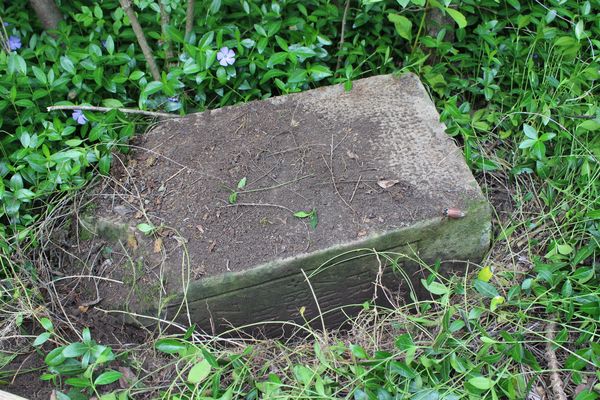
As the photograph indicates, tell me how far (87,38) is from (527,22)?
211 cm

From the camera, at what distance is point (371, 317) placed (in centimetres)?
254

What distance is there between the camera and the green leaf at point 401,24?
2.99 metres

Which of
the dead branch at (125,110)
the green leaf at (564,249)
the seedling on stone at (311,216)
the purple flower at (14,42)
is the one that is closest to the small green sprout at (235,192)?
the seedling on stone at (311,216)

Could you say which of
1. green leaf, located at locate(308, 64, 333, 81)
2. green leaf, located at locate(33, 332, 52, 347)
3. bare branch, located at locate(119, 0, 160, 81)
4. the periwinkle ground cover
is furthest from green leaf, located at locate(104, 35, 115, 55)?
green leaf, located at locate(33, 332, 52, 347)

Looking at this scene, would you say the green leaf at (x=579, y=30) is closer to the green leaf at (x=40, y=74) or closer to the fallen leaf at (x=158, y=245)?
the fallen leaf at (x=158, y=245)

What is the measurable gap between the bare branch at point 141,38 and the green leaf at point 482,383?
2000 mm

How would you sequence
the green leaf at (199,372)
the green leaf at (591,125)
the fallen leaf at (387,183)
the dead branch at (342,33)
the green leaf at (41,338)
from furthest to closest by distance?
the dead branch at (342,33)
the green leaf at (591,125)
the fallen leaf at (387,183)
the green leaf at (41,338)
the green leaf at (199,372)

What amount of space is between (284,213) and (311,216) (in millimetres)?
110

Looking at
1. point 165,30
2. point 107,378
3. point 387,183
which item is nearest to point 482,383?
point 387,183

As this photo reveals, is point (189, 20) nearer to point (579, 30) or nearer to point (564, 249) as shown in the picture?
point (579, 30)

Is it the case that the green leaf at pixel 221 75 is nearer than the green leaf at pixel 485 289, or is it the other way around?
the green leaf at pixel 485 289

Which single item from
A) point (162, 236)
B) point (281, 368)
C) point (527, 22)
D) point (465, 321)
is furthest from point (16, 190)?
point (527, 22)

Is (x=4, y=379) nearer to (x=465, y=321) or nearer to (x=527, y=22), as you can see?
(x=465, y=321)

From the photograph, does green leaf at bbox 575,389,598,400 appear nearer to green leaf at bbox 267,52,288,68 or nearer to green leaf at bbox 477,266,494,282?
green leaf at bbox 477,266,494,282
